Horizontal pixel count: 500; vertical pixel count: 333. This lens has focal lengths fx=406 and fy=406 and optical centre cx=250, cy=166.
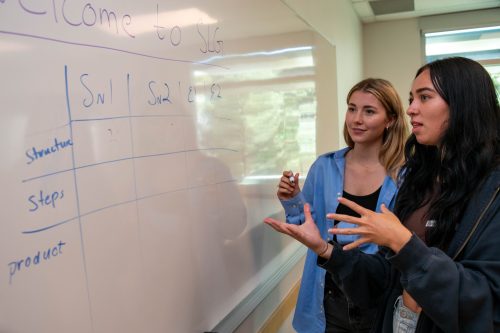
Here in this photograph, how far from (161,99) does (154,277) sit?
476 mm

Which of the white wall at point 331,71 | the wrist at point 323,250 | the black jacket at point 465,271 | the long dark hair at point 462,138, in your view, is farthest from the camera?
the white wall at point 331,71

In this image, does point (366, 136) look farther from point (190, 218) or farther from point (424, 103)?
point (190, 218)

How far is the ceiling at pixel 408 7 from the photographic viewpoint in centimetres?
449

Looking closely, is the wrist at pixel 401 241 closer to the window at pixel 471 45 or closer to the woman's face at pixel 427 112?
the woman's face at pixel 427 112

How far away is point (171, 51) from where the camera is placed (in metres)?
1.14

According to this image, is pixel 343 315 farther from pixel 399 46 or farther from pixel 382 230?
pixel 399 46

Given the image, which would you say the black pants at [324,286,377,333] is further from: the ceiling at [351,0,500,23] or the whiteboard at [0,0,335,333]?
the ceiling at [351,0,500,23]

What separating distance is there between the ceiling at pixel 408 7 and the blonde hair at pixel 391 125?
118 inches

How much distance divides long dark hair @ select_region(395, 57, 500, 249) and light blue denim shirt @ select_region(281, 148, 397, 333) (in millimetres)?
584

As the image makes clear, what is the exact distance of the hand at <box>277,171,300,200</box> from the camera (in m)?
1.60

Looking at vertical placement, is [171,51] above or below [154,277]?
above

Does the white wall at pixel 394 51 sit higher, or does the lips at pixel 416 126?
the white wall at pixel 394 51

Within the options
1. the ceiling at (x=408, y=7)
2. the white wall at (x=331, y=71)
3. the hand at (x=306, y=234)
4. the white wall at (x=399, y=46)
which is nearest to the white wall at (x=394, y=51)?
the white wall at (x=399, y=46)

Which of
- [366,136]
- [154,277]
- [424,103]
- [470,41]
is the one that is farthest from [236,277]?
[470,41]
